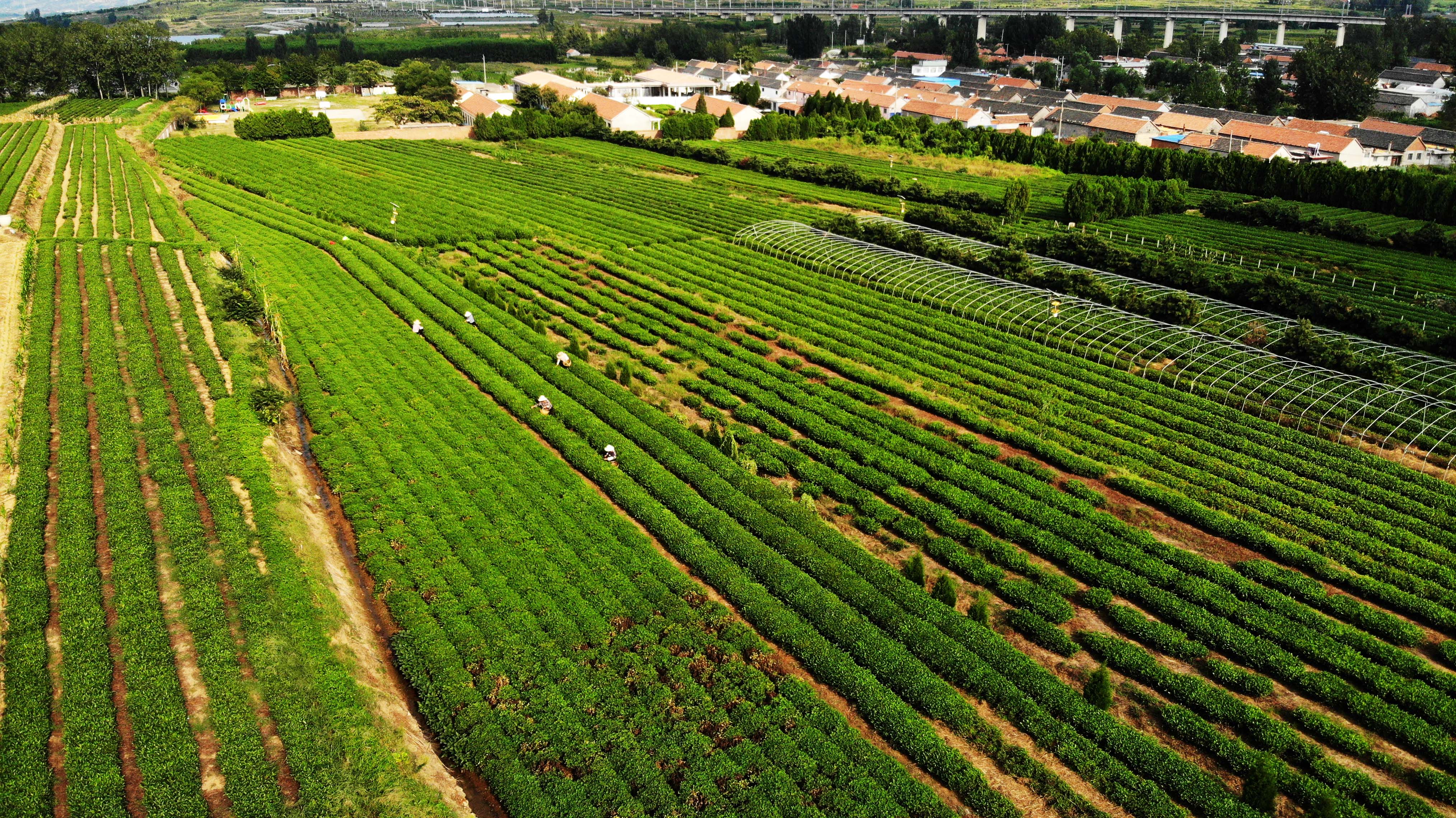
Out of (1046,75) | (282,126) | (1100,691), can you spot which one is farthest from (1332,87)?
(1100,691)

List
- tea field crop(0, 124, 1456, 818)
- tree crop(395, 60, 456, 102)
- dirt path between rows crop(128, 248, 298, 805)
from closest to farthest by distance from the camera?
dirt path between rows crop(128, 248, 298, 805)
tea field crop(0, 124, 1456, 818)
tree crop(395, 60, 456, 102)

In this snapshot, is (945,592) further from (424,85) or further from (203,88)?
(203,88)

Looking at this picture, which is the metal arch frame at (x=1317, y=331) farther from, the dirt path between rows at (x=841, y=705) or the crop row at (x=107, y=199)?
the crop row at (x=107, y=199)

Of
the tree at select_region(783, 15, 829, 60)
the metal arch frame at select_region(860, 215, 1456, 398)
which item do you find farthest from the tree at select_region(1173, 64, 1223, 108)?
the tree at select_region(783, 15, 829, 60)

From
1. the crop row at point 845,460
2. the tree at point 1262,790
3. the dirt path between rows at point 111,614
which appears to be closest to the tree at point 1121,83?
the crop row at point 845,460

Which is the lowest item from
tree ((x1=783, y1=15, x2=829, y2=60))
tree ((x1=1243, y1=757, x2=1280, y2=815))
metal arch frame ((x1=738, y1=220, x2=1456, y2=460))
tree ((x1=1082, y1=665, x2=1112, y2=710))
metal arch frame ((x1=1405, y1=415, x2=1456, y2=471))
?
tree ((x1=1243, y1=757, x2=1280, y2=815))

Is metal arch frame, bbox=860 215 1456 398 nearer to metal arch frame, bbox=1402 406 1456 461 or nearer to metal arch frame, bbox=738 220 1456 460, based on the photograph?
metal arch frame, bbox=738 220 1456 460

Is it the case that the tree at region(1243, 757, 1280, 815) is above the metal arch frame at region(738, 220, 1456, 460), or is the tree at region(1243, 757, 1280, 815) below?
below

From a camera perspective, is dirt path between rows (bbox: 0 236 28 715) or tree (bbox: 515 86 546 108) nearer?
dirt path between rows (bbox: 0 236 28 715)
